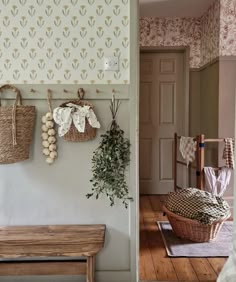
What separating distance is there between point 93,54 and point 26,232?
4.21ft

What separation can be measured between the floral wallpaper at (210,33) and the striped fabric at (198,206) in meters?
1.84

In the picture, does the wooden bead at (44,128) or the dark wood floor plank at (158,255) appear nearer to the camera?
the wooden bead at (44,128)

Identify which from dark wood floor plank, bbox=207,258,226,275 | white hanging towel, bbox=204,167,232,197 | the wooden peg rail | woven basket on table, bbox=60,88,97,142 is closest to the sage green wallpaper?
the wooden peg rail

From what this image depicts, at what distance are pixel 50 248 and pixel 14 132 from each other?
2.50ft

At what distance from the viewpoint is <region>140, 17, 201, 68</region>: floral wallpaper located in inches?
177

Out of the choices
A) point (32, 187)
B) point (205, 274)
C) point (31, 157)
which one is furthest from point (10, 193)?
point (205, 274)

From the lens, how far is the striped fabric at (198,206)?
2.75 meters

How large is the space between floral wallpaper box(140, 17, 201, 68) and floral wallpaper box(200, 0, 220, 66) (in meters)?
0.11

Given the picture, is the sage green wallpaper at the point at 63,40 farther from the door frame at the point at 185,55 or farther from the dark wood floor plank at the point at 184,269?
the door frame at the point at 185,55

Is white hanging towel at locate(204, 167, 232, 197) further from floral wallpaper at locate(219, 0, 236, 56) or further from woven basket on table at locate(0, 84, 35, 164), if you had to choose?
woven basket on table at locate(0, 84, 35, 164)

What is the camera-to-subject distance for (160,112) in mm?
4664

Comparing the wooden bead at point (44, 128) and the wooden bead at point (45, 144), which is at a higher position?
the wooden bead at point (44, 128)

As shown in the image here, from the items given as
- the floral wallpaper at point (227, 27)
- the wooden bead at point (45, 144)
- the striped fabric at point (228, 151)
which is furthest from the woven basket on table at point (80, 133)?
the floral wallpaper at point (227, 27)

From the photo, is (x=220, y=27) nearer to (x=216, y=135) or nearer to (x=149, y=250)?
(x=216, y=135)
